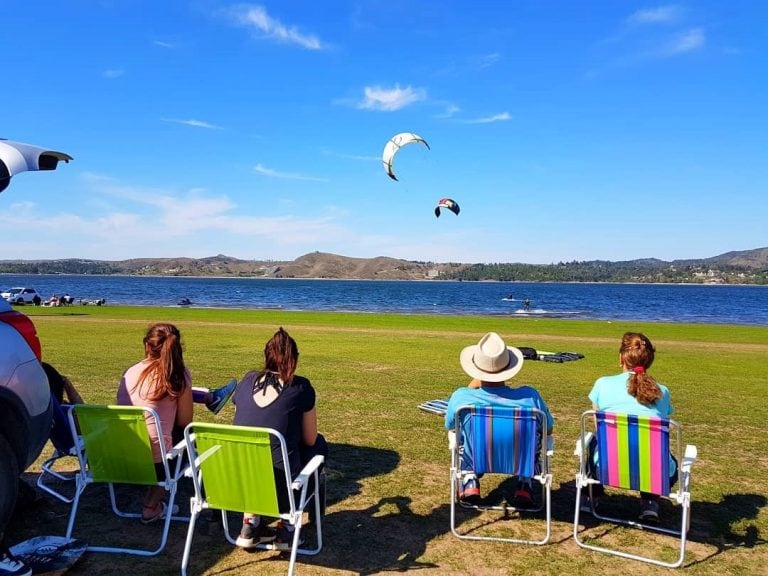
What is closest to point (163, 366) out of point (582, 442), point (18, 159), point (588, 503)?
point (18, 159)

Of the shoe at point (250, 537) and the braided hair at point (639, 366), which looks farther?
the braided hair at point (639, 366)

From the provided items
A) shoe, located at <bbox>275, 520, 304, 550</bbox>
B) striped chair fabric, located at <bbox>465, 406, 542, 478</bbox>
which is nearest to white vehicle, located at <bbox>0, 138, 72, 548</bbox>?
shoe, located at <bbox>275, 520, 304, 550</bbox>

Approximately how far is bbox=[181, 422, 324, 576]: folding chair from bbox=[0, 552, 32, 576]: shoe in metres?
0.92

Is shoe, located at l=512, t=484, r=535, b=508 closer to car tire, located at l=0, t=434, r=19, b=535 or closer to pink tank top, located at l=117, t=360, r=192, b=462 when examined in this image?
pink tank top, located at l=117, t=360, r=192, b=462

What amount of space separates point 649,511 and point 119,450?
13.6 feet

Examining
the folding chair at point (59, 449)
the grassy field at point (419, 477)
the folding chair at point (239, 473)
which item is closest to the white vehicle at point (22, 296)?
the grassy field at point (419, 477)

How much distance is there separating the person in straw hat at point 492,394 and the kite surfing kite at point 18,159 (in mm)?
3728

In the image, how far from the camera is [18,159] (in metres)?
4.50

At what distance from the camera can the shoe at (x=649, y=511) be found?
4922 millimetres

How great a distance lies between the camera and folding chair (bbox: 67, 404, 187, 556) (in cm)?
425

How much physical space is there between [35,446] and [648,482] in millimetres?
4483

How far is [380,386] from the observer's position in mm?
10812

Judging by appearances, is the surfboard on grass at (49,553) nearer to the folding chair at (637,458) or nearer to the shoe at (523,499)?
the shoe at (523,499)

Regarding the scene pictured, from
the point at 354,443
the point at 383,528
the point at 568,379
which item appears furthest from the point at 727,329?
the point at 383,528
